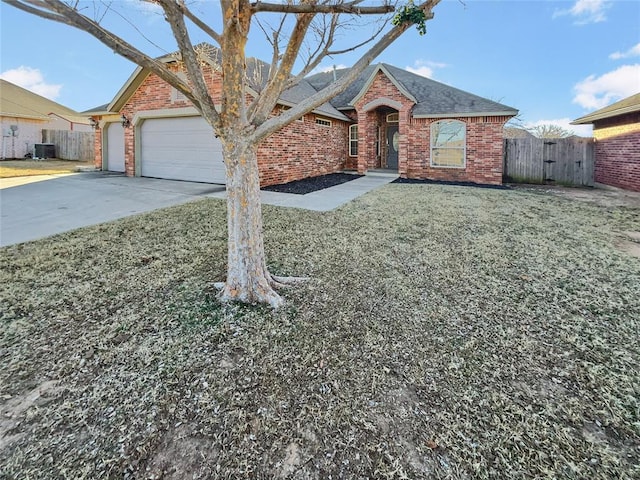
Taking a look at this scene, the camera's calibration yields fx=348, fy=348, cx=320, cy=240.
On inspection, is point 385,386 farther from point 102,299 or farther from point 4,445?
point 102,299

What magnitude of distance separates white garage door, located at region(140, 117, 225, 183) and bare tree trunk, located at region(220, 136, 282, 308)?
840cm

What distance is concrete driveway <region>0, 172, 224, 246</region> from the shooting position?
6598 millimetres

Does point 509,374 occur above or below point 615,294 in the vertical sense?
below

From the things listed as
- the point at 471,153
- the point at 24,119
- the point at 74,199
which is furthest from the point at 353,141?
the point at 24,119

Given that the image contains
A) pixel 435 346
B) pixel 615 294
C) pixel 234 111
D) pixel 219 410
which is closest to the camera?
pixel 219 410

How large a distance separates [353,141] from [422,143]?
416 centimetres

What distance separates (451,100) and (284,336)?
1494 centimetres

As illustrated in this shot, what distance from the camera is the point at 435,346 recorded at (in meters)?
3.09

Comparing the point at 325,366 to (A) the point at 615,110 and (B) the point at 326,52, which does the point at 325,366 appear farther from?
(A) the point at 615,110

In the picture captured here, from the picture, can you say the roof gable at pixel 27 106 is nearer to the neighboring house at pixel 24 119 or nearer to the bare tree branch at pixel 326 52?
the neighboring house at pixel 24 119

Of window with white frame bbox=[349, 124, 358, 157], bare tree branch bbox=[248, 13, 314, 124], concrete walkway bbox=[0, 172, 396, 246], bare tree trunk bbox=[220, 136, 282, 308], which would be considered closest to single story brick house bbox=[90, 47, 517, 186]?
window with white frame bbox=[349, 124, 358, 157]

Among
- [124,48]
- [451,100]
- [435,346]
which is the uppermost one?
[451,100]

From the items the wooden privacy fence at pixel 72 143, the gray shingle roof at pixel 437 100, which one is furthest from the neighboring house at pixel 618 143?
the wooden privacy fence at pixel 72 143

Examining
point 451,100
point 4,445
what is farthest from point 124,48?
point 451,100
